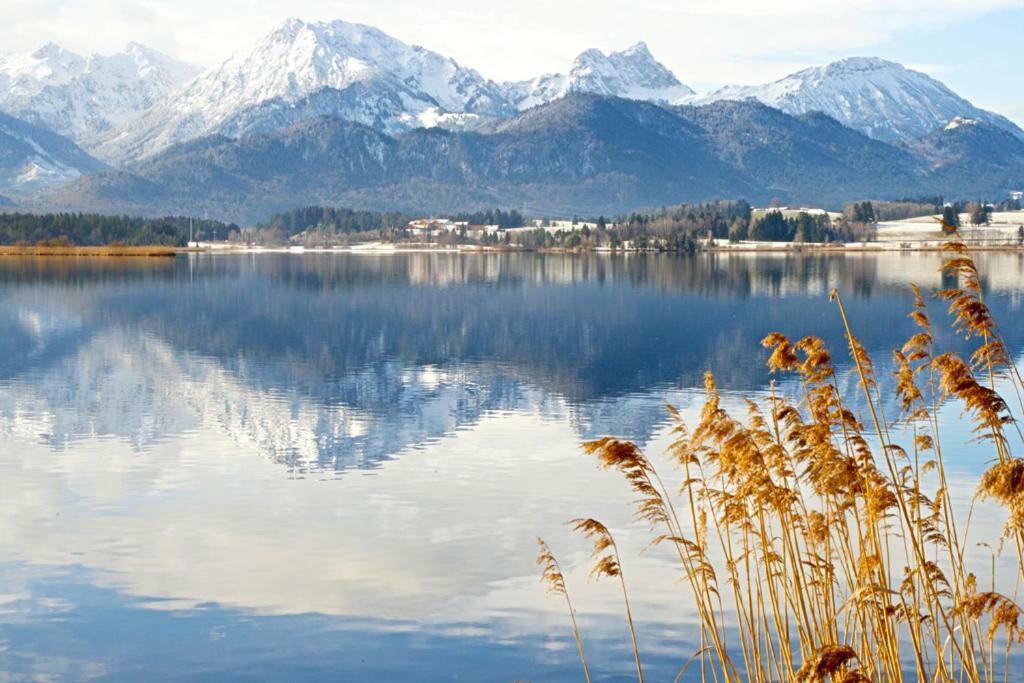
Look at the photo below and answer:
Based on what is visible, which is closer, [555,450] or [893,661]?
[893,661]

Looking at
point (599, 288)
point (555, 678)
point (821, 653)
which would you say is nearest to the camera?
point (821, 653)

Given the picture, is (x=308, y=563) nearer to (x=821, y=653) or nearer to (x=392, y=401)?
(x=821, y=653)

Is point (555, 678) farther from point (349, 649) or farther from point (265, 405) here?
point (265, 405)

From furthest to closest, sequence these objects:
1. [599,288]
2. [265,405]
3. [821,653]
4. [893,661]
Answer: [599,288], [265,405], [893,661], [821,653]

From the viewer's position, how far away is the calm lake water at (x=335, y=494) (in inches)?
603

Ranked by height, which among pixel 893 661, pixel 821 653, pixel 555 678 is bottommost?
pixel 555 678

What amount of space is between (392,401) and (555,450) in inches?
412

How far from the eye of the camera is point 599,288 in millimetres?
101312

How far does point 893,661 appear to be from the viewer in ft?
29.6

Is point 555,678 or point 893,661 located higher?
point 893,661

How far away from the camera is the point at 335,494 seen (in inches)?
930

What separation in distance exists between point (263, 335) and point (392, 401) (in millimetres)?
23285

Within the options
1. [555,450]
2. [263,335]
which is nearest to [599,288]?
[263,335]

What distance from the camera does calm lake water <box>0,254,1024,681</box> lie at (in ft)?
50.2
